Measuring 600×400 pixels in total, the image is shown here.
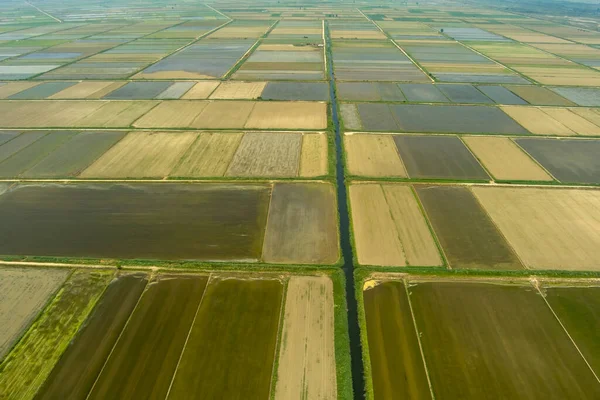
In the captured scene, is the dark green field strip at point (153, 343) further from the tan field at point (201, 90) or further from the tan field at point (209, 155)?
the tan field at point (201, 90)

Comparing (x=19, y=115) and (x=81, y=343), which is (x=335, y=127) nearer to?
(x=81, y=343)

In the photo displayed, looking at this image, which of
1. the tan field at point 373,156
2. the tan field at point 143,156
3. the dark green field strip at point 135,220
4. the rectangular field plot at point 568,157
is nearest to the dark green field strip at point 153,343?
the dark green field strip at point 135,220

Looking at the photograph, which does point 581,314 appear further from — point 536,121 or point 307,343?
point 536,121

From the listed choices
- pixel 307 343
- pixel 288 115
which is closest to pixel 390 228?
pixel 307 343

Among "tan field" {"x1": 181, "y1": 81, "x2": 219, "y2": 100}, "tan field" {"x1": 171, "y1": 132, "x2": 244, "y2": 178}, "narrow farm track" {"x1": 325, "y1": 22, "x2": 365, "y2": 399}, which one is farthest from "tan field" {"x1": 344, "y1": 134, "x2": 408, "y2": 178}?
"tan field" {"x1": 181, "y1": 81, "x2": 219, "y2": 100}

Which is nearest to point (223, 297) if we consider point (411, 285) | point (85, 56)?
point (411, 285)

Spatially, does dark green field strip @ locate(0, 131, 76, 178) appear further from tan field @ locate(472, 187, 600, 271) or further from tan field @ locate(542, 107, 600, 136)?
tan field @ locate(542, 107, 600, 136)
